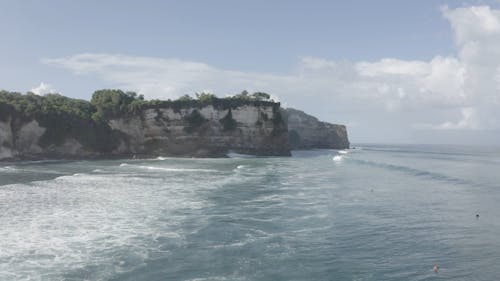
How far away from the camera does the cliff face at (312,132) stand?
160 metres

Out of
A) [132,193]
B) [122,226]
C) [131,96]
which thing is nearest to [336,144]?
[131,96]

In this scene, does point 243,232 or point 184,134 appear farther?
point 184,134

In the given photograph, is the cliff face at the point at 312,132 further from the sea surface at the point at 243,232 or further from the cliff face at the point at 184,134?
the sea surface at the point at 243,232

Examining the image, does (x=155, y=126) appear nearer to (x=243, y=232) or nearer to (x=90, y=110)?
(x=90, y=110)

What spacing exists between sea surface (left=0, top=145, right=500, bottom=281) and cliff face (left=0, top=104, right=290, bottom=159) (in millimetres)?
41958

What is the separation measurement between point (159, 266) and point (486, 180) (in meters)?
45.9

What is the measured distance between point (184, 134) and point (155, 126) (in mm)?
6475

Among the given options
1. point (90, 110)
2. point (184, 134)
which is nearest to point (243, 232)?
point (184, 134)

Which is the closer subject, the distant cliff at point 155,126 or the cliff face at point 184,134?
the distant cliff at point 155,126

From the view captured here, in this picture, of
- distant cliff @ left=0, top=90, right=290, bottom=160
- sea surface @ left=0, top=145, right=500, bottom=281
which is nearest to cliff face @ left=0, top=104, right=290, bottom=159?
distant cliff @ left=0, top=90, right=290, bottom=160

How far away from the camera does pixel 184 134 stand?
299ft

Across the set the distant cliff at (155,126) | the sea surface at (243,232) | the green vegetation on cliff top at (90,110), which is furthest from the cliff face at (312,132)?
the sea surface at (243,232)

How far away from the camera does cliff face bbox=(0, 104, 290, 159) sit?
269 feet

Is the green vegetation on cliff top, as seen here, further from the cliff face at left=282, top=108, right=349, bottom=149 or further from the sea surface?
the cliff face at left=282, top=108, right=349, bottom=149
